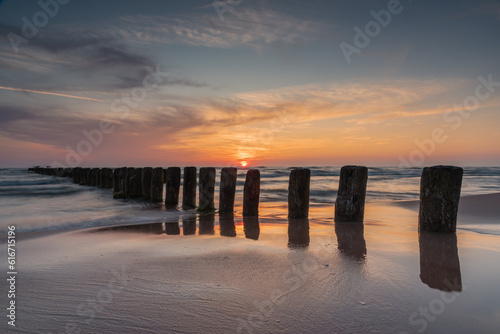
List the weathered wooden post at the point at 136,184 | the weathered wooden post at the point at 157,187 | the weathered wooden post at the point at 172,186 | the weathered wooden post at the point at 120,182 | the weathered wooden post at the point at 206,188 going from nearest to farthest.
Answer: the weathered wooden post at the point at 206,188 < the weathered wooden post at the point at 172,186 < the weathered wooden post at the point at 157,187 < the weathered wooden post at the point at 136,184 < the weathered wooden post at the point at 120,182

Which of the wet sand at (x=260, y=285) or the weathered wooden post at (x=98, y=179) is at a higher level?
the weathered wooden post at (x=98, y=179)

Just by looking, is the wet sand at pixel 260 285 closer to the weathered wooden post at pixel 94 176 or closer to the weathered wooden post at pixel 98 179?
the weathered wooden post at pixel 98 179

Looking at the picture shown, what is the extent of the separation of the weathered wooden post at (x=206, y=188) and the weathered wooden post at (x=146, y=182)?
4.18 metres

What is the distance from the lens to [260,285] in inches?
121

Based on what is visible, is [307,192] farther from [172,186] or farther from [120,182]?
[120,182]

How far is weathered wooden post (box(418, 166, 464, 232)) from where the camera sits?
18.8 feet

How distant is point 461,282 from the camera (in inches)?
126

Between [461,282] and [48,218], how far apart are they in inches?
362

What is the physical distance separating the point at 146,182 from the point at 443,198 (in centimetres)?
1015

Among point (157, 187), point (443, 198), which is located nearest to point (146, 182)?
point (157, 187)

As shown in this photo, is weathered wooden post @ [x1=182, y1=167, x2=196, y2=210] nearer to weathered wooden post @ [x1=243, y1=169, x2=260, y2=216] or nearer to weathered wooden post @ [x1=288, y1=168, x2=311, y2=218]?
weathered wooden post @ [x1=243, y1=169, x2=260, y2=216]

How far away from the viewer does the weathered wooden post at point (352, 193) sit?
6742mm

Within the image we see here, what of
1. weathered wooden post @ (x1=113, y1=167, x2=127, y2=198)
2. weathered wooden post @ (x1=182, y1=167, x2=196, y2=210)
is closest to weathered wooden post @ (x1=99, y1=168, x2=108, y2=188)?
weathered wooden post @ (x1=113, y1=167, x2=127, y2=198)

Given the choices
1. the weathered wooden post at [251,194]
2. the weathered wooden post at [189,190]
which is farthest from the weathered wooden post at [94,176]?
the weathered wooden post at [251,194]
